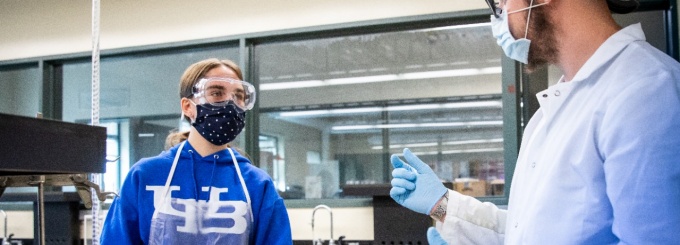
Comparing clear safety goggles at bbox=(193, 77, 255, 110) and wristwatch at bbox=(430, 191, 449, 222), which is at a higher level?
clear safety goggles at bbox=(193, 77, 255, 110)

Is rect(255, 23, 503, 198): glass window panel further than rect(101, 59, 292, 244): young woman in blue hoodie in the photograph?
Yes

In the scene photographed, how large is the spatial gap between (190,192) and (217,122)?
0.22 metres

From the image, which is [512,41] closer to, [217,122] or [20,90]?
[217,122]

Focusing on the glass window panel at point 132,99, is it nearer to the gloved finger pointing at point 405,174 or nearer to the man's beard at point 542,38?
the gloved finger pointing at point 405,174

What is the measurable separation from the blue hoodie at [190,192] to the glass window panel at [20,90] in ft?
9.59

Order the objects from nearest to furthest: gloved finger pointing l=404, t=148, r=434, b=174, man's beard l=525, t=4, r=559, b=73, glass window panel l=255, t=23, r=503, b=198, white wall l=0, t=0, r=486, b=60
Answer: man's beard l=525, t=4, r=559, b=73
gloved finger pointing l=404, t=148, r=434, b=174
white wall l=0, t=0, r=486, b=60
glass window panel l=255, t=23, r=503, b=198

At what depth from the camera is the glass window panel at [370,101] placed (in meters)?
3.89

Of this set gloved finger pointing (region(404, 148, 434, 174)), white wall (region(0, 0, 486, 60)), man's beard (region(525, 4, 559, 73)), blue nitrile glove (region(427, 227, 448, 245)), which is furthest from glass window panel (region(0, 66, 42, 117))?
man's beard (region(525, 4, 559, 73))

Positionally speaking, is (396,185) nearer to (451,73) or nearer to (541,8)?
(541,8)

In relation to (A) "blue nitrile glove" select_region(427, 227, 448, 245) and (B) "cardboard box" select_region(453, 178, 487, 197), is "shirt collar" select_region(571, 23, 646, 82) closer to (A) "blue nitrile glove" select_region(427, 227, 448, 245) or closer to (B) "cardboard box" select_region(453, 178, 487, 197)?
(A) "blue nitrile glove" select_region(427, 227, 448, 245)

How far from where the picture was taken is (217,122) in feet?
6.57

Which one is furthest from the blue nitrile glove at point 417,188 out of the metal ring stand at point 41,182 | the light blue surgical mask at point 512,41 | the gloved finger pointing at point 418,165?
the metal ring stand at point 41,182

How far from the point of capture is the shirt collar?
1122mm

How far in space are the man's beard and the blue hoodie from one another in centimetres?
92
